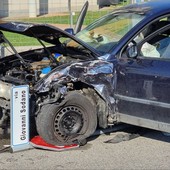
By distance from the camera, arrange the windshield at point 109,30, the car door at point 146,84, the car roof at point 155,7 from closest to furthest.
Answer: the car door at point 146,84
the car roof at point 155,7
the windshield at point 109,30

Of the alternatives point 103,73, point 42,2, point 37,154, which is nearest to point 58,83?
point 103,73

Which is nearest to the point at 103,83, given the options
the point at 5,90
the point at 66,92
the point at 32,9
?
the point at 66,92

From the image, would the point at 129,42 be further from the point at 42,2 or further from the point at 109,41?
the point at 42,2

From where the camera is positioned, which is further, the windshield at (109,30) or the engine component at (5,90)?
the windshield at (109,30)

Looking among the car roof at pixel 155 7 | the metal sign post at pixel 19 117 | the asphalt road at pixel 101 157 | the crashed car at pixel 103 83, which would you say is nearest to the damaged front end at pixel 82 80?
the crashed car at pixel 103 83

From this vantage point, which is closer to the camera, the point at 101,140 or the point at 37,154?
the point at 37,154

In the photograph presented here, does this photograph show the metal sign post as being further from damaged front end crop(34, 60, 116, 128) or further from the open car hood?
the open car hood

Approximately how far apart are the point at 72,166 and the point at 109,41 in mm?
1791

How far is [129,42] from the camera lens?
5551mm

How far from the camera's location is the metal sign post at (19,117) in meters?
5.23

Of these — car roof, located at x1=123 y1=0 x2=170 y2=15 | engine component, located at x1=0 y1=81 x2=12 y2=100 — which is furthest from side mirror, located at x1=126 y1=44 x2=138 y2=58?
engine component, located at x1=0 y1=81 x2=12 y2=100

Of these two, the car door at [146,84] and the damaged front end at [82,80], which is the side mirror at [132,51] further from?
the damaged front end at [82,80]

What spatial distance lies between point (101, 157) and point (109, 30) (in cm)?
184

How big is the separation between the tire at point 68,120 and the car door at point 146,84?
397 millimetres
